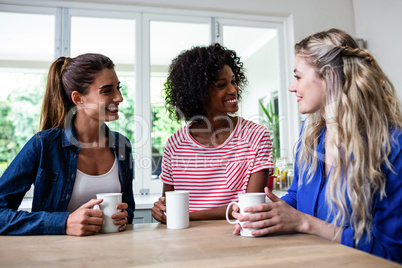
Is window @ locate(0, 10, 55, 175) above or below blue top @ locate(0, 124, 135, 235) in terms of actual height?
above

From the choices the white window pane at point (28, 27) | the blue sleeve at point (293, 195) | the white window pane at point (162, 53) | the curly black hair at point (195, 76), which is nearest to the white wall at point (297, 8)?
the white window pane at point (162, 53)

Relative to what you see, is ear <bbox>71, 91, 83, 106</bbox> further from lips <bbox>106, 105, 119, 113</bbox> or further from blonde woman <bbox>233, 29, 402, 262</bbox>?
blonde woman <bbox>233, 29, 402, 262</bbox>

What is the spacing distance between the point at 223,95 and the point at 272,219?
850 millimetres

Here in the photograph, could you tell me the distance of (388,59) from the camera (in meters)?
3.13

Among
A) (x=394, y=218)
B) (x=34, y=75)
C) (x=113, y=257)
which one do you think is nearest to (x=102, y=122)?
(x=113, y=257)

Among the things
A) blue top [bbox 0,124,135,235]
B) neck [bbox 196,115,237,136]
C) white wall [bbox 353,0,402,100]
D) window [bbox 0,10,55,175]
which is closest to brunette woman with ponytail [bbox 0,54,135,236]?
blue top [bbox 0,124,135,235]

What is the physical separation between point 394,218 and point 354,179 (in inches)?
5.8

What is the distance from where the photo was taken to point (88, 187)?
4.56 ft

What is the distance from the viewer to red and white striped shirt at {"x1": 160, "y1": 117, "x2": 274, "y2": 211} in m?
1.50

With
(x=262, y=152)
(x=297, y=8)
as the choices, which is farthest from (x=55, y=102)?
(x=297, y=8)

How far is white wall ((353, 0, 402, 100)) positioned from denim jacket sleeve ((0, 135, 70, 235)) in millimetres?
2981

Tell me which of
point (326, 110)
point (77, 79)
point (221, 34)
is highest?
point (221, 34)

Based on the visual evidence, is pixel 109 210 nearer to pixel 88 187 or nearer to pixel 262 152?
→ pixel 88 187

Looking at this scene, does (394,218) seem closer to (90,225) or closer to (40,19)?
(90,225)
